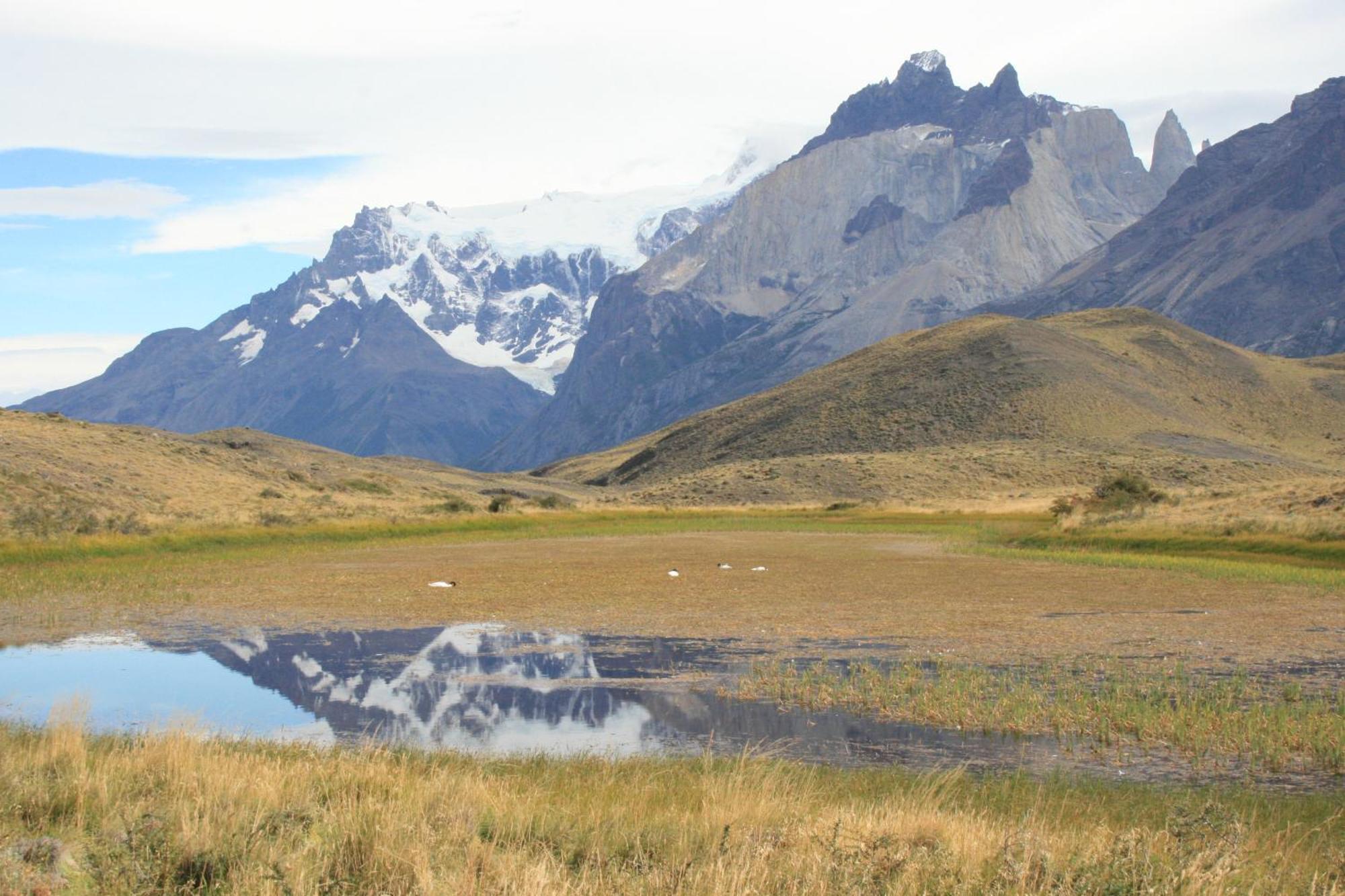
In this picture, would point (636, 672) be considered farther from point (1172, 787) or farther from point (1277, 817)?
point (1277, 817)

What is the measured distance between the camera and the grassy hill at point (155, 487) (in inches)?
2121

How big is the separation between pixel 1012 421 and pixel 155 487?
87.9 meters

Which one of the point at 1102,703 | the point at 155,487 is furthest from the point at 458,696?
the point at 155,487

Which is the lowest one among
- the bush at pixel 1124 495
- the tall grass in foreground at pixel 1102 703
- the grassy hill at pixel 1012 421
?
the tall grass in foreground at pixel 1102 703

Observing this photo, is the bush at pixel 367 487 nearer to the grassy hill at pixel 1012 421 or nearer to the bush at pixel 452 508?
the bush at pixel 452 508

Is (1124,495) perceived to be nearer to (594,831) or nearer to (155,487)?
(155,487)

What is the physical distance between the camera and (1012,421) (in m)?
126

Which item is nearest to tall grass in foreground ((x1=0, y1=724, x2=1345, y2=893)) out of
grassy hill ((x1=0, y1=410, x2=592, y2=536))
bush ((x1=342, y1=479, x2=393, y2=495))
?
grassy hill ((x1=0, y1=410, x2=592, y2=536))

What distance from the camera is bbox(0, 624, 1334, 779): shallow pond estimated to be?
48.8ft

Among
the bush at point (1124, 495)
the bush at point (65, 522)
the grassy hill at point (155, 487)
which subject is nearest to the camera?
the bush at point (65, 522)

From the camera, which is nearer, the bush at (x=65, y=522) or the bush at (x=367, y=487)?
the bush at (x=65, y=522)

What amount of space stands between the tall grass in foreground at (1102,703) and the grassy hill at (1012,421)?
72.3 metres

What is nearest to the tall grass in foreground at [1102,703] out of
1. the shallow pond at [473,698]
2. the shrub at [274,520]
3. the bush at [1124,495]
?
the shallow pond at [473,698]

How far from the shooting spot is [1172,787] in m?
12.6
